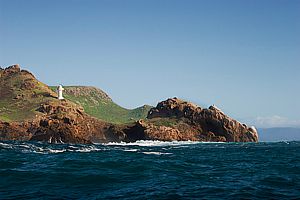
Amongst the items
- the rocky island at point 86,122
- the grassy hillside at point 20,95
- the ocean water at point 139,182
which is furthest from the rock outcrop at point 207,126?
the ocean water at point 139,182

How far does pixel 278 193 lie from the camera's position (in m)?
22.2

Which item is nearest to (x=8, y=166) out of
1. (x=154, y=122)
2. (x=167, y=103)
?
(x=154, y=122)

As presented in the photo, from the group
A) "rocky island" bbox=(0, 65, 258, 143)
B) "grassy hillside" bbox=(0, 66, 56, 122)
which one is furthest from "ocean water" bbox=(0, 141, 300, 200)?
"grassy hillside" bbox=(0, 66, 56, 122)

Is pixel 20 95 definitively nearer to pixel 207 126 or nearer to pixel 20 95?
pixel 20 95

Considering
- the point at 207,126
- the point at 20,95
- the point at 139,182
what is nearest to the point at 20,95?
the point at 20,95

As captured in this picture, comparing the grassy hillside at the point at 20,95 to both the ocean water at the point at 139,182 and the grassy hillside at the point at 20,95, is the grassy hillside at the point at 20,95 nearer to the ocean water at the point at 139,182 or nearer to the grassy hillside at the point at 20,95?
the grassy hillside at the point at 20,95

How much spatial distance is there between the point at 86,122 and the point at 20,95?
44.3 meters

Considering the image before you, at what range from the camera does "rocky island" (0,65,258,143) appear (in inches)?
4555

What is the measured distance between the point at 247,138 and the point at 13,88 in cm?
10947

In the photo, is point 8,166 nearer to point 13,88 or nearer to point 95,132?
point 95,132

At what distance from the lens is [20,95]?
511 feet

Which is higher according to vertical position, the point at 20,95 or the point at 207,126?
the point at 20,95

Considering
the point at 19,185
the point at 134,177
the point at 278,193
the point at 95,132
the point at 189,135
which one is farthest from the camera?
the point at 189,135

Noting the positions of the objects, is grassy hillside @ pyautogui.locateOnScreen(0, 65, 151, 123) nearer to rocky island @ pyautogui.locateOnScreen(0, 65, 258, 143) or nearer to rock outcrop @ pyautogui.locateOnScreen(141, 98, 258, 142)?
rocky island @ pyautogui.locateOnScreen(0, 65, 258, 143)
